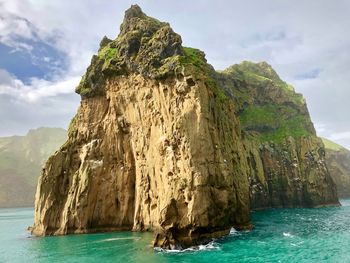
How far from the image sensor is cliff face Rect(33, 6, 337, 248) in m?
54.2

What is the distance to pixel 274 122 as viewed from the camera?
145 meters

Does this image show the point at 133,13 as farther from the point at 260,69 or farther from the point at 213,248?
the point at 260,69

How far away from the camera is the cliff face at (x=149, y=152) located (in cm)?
5422

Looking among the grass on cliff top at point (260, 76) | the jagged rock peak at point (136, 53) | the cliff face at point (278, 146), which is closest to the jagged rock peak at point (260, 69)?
the grass on cliff top at point (260, 76)

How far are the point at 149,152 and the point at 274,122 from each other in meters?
88.1

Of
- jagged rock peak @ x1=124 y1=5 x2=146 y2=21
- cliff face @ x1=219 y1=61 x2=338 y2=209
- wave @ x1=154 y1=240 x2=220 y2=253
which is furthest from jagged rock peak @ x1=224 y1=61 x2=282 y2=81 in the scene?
wave @ x1=154 y1=240 x2=220 y2=253

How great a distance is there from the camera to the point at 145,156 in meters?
70.7

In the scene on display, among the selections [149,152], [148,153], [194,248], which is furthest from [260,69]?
[194,248]

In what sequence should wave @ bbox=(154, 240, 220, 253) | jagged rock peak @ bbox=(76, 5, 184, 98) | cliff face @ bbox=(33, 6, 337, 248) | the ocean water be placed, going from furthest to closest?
1. jagged rock peak @ bbox=(76, 5, 184, 98)
2. cliff face @ bbox=(33, 6, 337, 248)
3. wave @ bbox=(154, 240, 220, 253)
4. the ocean water

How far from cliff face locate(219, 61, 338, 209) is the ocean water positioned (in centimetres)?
5562

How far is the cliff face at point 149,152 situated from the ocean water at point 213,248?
3475mm

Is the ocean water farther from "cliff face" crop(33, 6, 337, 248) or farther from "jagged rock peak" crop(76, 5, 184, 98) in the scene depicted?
"jagged rock peak" crop(76, 5, 184, 98)

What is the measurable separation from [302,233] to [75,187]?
138ft

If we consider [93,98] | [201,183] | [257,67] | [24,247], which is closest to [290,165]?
[257,67]
